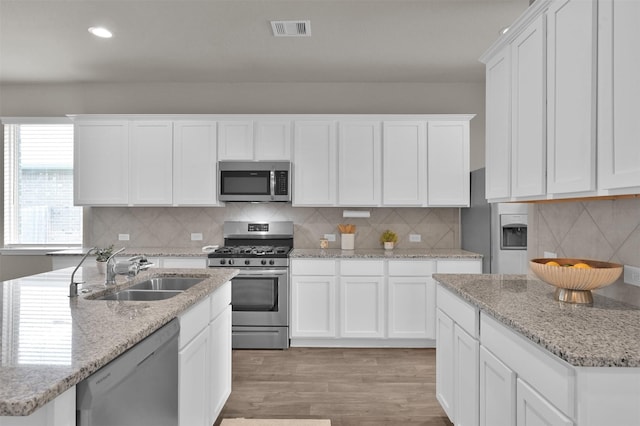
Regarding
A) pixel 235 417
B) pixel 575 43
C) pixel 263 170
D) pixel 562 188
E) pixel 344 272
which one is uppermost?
pixel 575 43

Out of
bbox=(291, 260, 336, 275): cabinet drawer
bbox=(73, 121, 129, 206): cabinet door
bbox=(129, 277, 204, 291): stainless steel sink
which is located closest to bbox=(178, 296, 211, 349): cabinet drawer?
bbox=(129, 277, 204, 291): stainless steel sink

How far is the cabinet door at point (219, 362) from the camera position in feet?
7.56

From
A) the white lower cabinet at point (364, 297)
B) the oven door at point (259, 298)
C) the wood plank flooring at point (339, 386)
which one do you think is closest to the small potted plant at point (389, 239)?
the white lower cabinet at point (364, 297)

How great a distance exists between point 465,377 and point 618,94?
146 cm

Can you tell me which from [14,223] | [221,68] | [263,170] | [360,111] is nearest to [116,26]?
[221,68]

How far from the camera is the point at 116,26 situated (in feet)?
10.8

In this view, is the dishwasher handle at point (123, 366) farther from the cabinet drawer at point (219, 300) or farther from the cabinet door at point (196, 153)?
the cabinet door at point (196, 153)

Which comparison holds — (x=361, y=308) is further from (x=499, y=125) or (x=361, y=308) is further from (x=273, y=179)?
(x=499, y=125)

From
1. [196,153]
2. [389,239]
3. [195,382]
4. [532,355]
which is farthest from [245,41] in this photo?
[532,355]

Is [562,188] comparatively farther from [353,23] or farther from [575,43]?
[353,23]

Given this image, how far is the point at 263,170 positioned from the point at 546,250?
107 inches

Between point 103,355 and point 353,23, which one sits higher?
point 353,23

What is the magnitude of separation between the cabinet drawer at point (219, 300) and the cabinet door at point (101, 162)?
228cm

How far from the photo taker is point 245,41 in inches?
140
